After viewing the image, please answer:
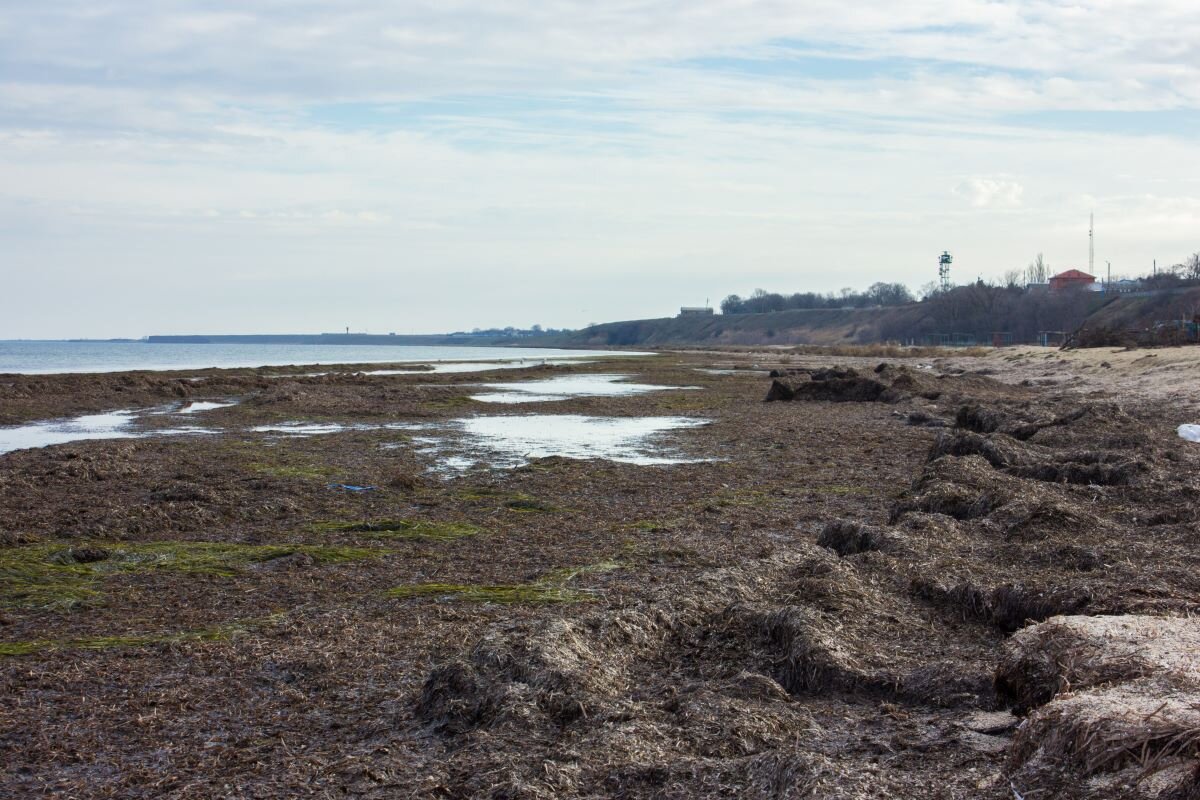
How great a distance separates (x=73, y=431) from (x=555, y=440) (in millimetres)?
10766

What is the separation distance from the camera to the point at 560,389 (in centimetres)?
3947

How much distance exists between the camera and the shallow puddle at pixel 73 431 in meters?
20.0

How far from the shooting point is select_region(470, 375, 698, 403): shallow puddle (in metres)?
33.8

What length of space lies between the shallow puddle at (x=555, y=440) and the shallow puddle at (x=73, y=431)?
6.13m

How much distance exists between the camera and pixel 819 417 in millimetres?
23906

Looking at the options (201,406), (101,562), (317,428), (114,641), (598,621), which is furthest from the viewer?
(201,406)

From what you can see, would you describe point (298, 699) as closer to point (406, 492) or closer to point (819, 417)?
point (406, 492)

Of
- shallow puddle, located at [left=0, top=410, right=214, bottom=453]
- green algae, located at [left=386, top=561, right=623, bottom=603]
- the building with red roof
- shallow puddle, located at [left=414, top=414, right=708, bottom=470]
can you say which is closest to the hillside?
the building with red roof

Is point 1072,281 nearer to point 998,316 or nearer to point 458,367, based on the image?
point 998,316

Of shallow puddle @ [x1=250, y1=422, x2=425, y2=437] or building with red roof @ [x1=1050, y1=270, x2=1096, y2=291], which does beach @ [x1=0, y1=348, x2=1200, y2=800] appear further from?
building with red roof @ [x1=1050, y1=270, x2=1096, y2=291]

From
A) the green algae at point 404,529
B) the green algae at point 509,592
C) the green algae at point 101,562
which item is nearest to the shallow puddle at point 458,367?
the green algae at point 404,529

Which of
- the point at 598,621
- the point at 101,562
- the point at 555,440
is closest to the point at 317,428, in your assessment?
the point at 555,440

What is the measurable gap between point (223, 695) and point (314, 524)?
5.20 meters

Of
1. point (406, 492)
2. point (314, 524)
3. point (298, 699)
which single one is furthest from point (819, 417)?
point (298, 699)
